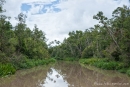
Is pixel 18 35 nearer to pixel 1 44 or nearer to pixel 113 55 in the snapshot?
pixel 1 44

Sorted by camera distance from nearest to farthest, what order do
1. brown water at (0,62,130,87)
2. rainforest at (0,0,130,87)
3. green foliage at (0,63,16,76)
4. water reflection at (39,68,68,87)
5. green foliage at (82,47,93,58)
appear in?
brown water at (0,62,130,87) → water reflection at (39,68,68,87) → green foliage at (0,63,16,76) → rainforest at (0,0,130,87) → green foliage at (82,47,93,58)

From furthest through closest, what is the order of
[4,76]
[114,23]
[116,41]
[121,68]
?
[114,23]
[116,41]
[121,68]
[4,76]

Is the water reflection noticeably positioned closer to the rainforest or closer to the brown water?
the brown water

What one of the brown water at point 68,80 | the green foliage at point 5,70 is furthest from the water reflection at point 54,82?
the green foliage at point 5,70

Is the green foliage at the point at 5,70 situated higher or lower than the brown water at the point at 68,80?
higher

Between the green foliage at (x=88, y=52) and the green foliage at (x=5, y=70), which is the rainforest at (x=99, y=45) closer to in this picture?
the green foliage at (x=5, y=70)

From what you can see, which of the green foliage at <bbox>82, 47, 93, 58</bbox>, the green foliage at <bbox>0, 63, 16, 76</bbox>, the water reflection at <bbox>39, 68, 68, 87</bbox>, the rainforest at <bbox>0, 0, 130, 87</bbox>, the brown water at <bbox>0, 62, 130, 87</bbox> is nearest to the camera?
the brown water at <bbox>0, 62, 130, 87</bbox>

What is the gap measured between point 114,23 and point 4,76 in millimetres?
14336

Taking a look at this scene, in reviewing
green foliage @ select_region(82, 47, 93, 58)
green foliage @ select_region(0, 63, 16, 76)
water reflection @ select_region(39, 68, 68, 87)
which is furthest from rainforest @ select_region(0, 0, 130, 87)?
green foliage @ select_region(82, 47, 93, 58)

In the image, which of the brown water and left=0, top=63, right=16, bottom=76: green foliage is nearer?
the brown water

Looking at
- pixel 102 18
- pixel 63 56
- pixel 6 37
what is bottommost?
pixel 63 56

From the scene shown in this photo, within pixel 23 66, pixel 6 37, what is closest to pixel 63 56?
pixel 23 66

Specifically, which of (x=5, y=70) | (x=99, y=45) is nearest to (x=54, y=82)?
(x=5, y=70)

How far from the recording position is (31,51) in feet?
111
